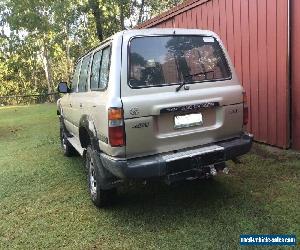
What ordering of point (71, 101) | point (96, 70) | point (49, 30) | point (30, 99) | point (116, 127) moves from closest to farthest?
point (116, 127)
point (96, 70)
point (71, 101)
point (49, 30)
point (30, 99)

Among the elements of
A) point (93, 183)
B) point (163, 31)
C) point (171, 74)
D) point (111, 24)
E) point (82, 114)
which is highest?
point (111, 24)

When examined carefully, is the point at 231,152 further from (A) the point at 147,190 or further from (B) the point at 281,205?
(A) the point at 147,190

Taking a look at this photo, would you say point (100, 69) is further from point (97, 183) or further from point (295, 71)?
point (295, 71)

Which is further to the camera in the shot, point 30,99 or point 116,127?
point 30,99

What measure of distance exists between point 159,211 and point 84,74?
97.5 inches

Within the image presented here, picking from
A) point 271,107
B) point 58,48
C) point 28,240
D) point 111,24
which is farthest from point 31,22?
point 28,240

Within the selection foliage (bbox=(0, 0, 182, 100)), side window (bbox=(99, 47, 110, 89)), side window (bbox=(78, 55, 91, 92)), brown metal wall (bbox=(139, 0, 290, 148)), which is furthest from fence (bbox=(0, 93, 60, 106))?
side window (bbox=(99, 47, 110, 89))

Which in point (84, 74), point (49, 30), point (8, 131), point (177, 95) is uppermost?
point (49, 30)

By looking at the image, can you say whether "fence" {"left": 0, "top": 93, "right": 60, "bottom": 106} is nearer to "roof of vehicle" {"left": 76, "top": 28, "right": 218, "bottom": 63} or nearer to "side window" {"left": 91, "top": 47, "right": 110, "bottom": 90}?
"side window" {"left": 91, "top": 47, "right": 110, "bottom": 90}

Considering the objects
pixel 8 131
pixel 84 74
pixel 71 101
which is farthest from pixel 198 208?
pixel 8 131

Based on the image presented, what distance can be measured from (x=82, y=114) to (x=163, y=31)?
5.59 feet

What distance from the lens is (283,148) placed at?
22.5 ft

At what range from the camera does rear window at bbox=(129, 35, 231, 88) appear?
13.8 ft

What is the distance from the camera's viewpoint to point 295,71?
21.2ft
